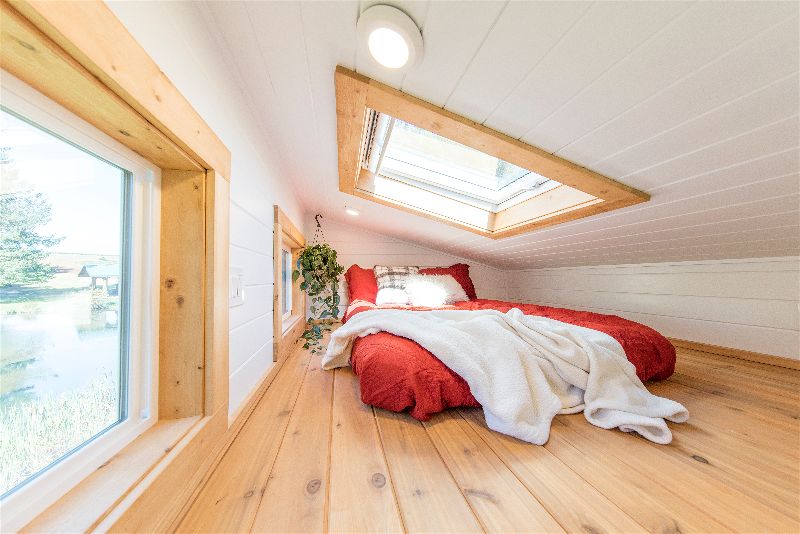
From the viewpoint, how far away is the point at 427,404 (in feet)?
4.11

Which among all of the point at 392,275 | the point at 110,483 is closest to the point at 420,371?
the point at 110,483

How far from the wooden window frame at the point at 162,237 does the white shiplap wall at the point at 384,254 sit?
2.77 meters

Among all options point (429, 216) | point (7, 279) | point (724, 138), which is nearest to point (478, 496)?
point (7, 279)

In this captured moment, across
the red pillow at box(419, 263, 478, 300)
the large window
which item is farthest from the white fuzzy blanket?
A: the red pillow at box(419, 263, 478, 300)

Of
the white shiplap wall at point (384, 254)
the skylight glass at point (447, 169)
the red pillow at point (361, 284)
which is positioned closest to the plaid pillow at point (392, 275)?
the red pillow at point (361, 284)

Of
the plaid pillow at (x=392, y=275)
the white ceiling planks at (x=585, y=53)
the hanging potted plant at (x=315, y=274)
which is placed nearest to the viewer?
the white ceiling planks at (x=585, y=53)

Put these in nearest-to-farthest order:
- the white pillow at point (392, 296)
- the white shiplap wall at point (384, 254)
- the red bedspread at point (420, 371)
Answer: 1. the red bedspread at point (420, 371)
2. the white pillow at point (392, 296)
3. the white shiplap wall at point (384, 254)

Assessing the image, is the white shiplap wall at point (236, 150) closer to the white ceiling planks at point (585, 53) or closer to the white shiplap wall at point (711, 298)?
the white ceiling planks at point (585, 53)

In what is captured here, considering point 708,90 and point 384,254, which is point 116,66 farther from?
point 384,254

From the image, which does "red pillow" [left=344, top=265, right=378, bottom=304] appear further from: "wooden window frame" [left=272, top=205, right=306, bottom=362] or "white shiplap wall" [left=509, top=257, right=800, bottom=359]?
"white shiplap wall" [left=509, top=257, right=800, bottom=359]

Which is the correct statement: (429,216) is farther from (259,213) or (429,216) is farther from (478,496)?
(478,496)

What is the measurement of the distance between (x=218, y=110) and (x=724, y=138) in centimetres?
177

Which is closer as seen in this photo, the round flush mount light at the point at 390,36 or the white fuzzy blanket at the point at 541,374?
the round flush mount light at the point at 390,36

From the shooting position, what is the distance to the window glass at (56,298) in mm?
496
